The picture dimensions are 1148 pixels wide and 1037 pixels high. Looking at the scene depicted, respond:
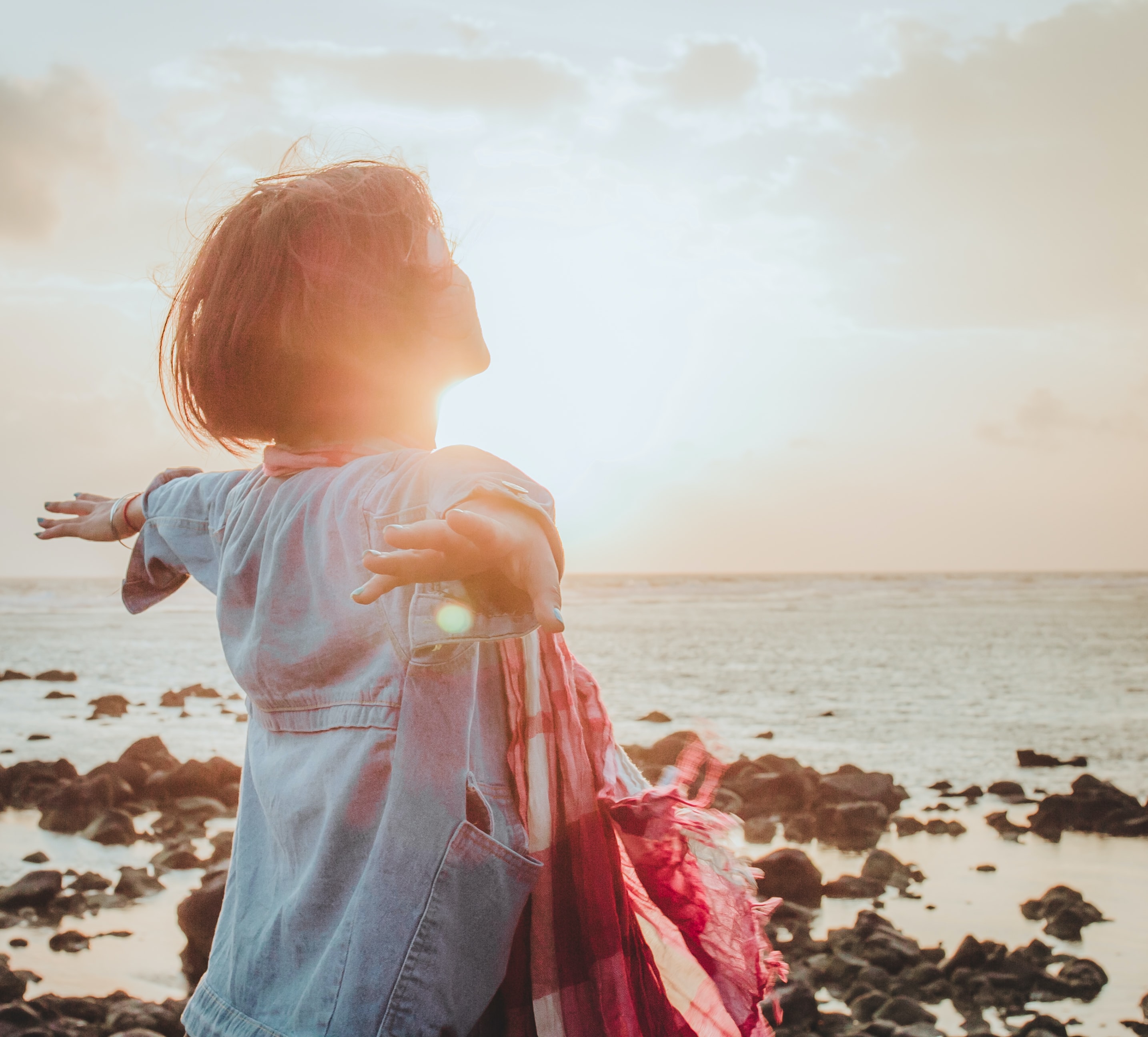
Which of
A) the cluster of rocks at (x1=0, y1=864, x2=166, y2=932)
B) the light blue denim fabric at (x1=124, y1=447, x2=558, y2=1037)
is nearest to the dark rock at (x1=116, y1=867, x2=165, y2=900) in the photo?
the cluster of rocks at (x1=0, y1=864, x2=166, y2=932)

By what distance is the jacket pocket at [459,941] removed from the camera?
3.86 feet

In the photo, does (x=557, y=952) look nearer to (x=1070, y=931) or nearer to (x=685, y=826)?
(x=685, y=826)

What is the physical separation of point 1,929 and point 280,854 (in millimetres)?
4303

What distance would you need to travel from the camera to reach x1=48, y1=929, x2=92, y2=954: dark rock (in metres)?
4.49

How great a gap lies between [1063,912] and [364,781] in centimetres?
480

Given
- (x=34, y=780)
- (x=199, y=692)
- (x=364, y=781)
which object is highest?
(x=364, y=781)

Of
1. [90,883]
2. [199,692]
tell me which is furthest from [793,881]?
[199,692]

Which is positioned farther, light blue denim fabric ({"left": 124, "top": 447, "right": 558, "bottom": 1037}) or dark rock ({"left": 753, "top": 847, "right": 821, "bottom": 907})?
dark rock ({"left": 753, "top": 847, "right": 821, "bottom": 907})

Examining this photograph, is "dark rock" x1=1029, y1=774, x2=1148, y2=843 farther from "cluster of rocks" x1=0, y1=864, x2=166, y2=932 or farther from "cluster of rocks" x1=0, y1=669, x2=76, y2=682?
"cluster of rocks" x1=0, y1=669, x2=76, y2=682

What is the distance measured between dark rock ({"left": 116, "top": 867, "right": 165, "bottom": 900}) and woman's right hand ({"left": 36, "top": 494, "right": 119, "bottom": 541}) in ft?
13.1

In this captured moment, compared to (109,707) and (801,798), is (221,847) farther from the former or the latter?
(109,707)

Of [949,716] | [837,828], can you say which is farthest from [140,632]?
[837,828]

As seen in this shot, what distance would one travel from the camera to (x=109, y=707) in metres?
11.8

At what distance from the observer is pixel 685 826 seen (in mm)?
1473
